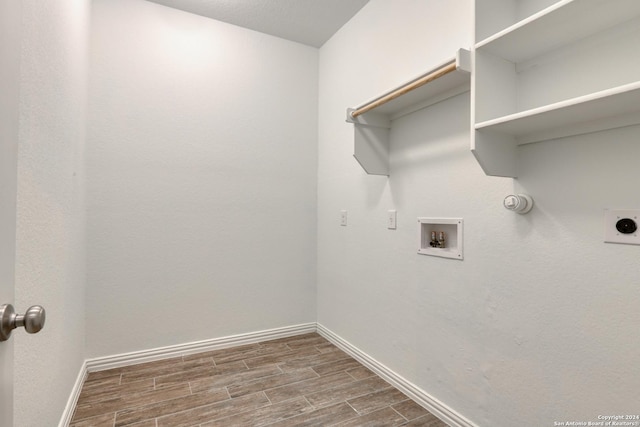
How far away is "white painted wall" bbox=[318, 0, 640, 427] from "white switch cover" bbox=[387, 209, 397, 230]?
44mm

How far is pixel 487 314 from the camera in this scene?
1478 millimetres

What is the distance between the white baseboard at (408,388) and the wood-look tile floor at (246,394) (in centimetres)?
3

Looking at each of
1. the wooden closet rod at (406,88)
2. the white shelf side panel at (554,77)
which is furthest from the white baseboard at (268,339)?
the wooden closet rod at (406,88)

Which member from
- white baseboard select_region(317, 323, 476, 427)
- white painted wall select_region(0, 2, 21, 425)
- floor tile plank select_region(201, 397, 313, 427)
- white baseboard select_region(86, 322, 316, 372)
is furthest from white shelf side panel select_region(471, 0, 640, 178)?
white baseboard select_region(86, 322, 316, 372)

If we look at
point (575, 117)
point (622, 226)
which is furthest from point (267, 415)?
point (575, 117)

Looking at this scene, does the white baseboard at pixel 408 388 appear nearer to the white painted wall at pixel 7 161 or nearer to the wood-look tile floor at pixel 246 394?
the wood-look tile floor at pixel 246 394

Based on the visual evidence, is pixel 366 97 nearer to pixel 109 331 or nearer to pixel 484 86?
pixel 484 86

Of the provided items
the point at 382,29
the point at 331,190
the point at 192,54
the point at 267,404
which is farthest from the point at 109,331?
the point at 382,29

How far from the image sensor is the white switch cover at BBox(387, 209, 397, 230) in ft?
6.66

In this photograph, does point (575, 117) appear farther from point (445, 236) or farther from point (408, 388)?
point (408, 388)

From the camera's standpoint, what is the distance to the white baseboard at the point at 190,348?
7.22 ft

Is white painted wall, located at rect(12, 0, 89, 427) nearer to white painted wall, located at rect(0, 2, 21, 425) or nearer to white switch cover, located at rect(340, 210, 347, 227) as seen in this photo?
white painted wall, located at rect(0, 2, 21, 425)

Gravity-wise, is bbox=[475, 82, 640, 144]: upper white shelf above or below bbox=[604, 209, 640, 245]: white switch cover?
above

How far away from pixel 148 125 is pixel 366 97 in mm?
1571
